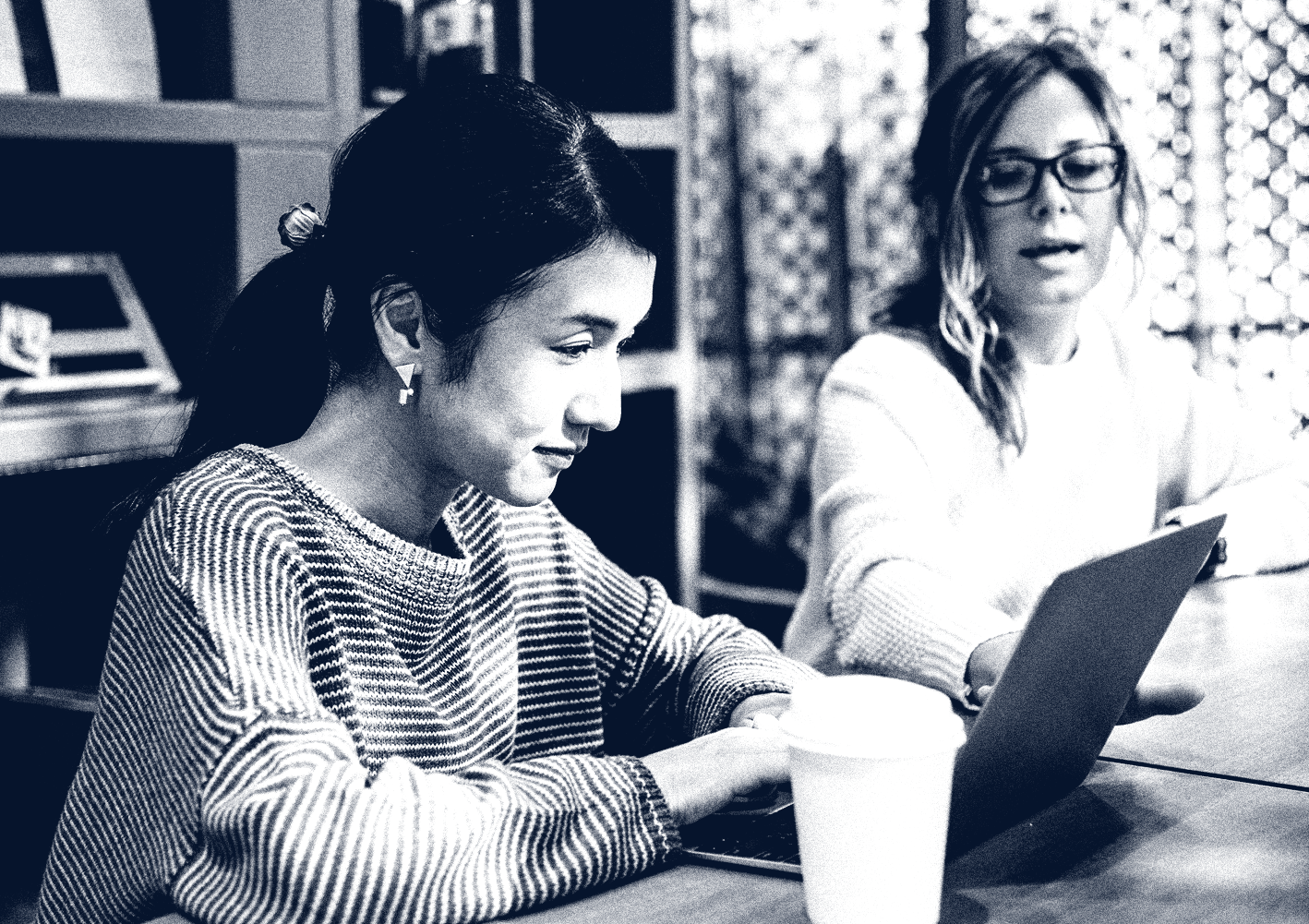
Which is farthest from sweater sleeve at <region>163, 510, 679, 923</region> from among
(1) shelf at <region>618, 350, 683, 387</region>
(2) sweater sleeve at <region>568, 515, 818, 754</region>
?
(1) shelf at <region>618, 350, 683, 387</region>

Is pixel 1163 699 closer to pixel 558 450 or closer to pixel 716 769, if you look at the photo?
pixel 716 769

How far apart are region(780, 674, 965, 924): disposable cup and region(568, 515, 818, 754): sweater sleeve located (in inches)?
20.6

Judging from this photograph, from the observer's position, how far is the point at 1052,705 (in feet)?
3.09

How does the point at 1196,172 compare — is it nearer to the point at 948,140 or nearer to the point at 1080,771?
the point at 948,140

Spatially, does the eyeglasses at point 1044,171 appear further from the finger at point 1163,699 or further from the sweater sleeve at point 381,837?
the sweater sleeve at point 381,837

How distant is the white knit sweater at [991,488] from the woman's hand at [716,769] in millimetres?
438

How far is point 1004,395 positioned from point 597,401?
0.90 m

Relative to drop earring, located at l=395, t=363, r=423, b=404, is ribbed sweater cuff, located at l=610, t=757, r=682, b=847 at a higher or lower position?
lower

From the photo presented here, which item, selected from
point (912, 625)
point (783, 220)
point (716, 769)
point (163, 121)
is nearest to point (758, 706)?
point (716, 769)

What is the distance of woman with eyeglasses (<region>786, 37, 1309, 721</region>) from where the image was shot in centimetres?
175

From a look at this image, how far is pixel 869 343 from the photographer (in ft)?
6.05

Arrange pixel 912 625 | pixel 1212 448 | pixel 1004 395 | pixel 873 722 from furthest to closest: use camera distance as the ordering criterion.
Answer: pixel 1212 448, pixel 1004 395, pixel 912 625, pixel 873 722

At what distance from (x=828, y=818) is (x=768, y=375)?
3.75 m

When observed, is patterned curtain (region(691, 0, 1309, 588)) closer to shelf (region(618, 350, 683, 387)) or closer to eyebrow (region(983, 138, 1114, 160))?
shelf (region(618, 350, 683, 387))
